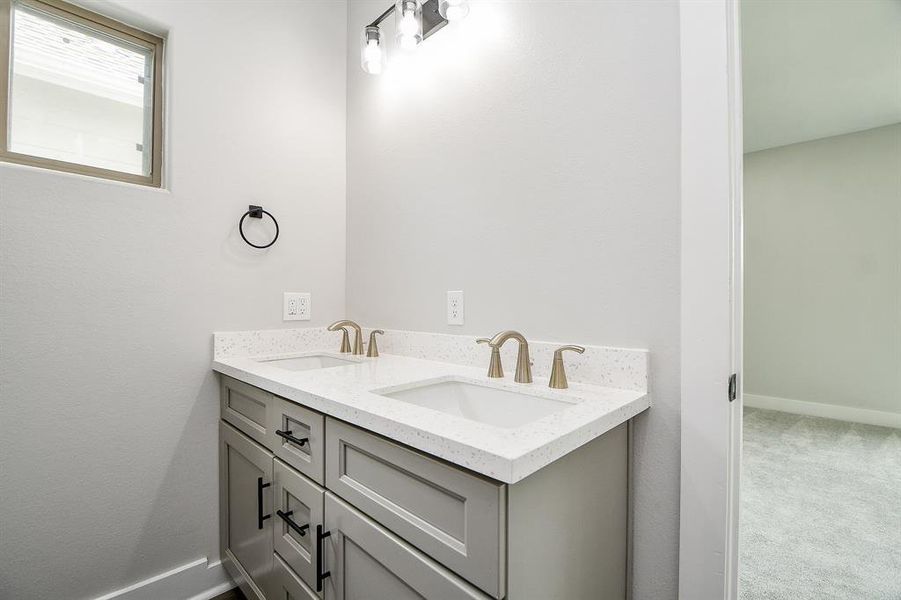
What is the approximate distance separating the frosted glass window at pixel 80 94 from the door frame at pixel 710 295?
170 cm

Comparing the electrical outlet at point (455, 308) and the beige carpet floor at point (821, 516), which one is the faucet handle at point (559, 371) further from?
the beige carpet floor at point (821, 516)

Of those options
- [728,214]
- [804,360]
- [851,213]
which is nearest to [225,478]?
[728,214]

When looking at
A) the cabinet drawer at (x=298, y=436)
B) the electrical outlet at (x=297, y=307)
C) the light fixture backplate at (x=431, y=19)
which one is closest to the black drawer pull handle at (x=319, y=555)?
the cabinet drawer at (x=298, y=436)

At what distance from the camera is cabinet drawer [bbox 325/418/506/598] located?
62cm

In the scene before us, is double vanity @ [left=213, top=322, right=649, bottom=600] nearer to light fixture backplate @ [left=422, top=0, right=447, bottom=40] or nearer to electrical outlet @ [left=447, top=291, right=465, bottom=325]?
electrical outlet @ [left=447, top=291, right=465, bottom=325]

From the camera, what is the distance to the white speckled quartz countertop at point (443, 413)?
643 mm

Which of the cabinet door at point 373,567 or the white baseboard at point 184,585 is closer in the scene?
the cabinet door at point 373,567

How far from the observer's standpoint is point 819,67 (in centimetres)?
274

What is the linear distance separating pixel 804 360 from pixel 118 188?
522 cm

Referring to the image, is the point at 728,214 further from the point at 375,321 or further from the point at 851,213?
the point at 851,213

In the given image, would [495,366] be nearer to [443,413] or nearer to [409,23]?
[443,413]

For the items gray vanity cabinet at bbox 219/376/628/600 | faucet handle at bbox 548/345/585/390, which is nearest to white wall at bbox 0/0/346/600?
gray vanity cabinet at bbox 219/376/628/600

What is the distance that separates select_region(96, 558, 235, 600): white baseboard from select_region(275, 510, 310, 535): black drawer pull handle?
66 cm

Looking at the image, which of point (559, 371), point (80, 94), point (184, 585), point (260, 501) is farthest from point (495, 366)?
point (80, 94)
